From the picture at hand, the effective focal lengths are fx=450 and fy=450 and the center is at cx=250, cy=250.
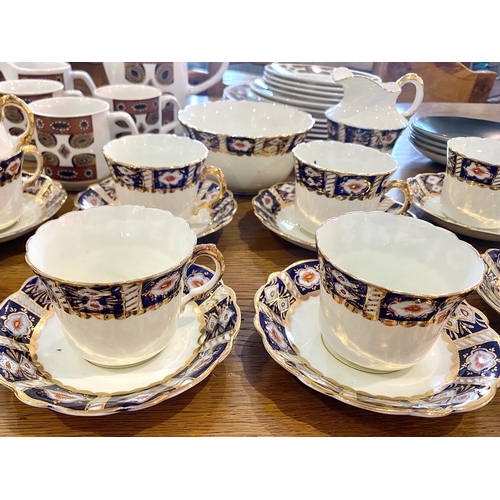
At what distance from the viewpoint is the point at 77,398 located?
0.41 metres

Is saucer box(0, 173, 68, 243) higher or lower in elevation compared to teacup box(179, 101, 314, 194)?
lower

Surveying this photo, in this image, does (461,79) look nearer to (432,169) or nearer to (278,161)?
(432,169)

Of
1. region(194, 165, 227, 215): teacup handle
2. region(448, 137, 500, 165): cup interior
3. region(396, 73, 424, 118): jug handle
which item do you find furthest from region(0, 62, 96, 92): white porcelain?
region(448, 137, 500, 165): cup interior

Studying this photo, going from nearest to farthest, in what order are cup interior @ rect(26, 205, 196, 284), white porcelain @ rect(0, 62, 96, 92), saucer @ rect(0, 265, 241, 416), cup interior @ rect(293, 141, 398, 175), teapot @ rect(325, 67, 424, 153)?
saucer @ rect(0, 265, 241, 416) < cup interior @ rect(26, 205, 196, 284) < cup interior @ rect(293, 141, 398, 175) < teapot @ rect(325, 67, 424, 153) < white porcelain @ rect(0, 62, 96, 92)

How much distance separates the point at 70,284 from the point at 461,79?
1785 millimetres

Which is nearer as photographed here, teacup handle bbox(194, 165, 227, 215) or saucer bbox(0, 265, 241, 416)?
saucer bbox(0, 265, 241, 416)

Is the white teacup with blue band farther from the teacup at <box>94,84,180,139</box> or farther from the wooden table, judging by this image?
the teacup at <box>94,84,180,139</box>

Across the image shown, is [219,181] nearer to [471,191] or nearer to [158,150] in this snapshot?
[158,150]

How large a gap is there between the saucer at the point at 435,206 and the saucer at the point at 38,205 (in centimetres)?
59

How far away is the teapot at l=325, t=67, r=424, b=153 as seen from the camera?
846 millimetres

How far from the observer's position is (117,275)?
1.82 ft

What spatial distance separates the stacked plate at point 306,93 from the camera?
100 centimetres

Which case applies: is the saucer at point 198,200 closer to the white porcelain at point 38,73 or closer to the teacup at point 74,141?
the teacup at point 74,141

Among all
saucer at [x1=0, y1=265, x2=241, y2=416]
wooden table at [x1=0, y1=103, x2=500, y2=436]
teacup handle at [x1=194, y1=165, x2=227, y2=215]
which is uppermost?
teacup handle at [x1=194, y1=165, x2=227, y2=215]
